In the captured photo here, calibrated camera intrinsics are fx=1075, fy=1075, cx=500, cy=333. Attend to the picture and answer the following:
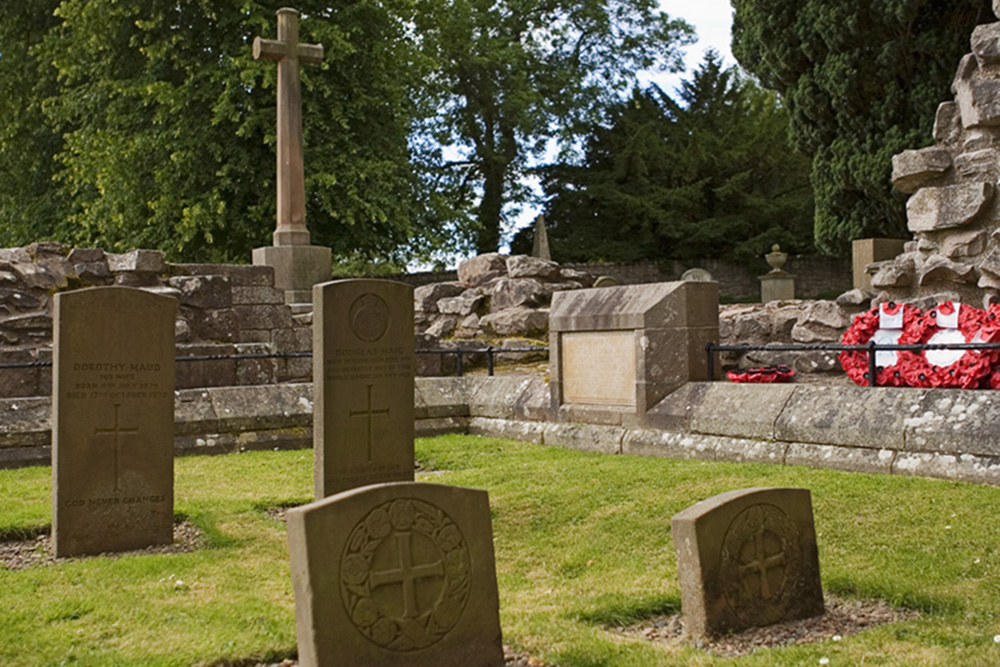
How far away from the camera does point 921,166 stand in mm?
10914

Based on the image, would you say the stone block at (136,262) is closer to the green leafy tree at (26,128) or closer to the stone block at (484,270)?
the stone block at (484,270)

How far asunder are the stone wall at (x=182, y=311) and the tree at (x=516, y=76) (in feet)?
58.6

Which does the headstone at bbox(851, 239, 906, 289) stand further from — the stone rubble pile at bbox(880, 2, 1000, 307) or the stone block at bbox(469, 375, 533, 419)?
the stone block at bbox(469, 375, 533, 419)

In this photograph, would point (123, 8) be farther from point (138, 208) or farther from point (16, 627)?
point (16, 627)

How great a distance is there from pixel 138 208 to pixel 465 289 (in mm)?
9655

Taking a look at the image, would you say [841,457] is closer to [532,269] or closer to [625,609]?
[625,609]

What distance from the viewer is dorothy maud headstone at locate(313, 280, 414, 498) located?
7.12 m

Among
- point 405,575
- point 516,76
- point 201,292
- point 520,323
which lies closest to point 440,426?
point 201,292

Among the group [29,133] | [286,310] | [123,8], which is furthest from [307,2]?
[286,310]

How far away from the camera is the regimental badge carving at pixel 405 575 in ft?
12.6

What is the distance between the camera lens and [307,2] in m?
23.6

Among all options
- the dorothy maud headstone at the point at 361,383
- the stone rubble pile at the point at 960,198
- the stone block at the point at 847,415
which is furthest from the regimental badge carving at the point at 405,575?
the stone rubble pile at the point at 960,198

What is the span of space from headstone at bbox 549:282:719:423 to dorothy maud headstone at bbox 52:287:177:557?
4.20 m

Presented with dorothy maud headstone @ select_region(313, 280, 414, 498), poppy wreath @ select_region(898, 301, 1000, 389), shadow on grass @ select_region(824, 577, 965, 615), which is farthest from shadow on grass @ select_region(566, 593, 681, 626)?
poppy wreath @ select_region(898, 301, 1000, 389)
